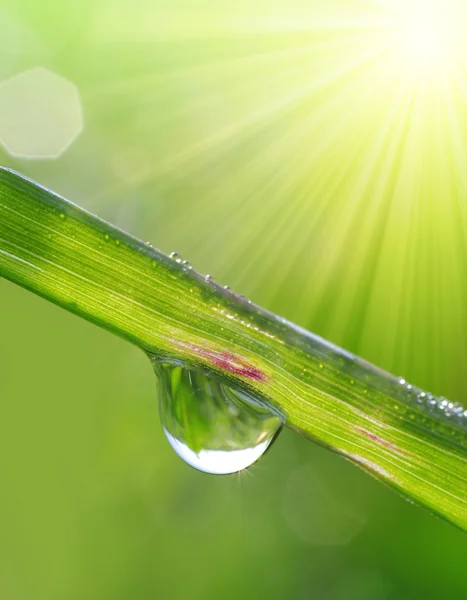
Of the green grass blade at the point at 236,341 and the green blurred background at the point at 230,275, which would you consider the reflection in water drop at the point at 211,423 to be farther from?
the green blurred background at the point at 230,275

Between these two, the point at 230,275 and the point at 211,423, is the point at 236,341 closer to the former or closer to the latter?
the point at 211,423

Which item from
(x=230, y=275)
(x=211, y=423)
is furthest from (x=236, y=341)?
(x=230, y=275)

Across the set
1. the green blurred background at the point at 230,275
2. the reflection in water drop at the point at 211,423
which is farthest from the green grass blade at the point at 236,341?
the green blurred background at the point at 230,275

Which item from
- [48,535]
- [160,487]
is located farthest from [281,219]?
[48,535]

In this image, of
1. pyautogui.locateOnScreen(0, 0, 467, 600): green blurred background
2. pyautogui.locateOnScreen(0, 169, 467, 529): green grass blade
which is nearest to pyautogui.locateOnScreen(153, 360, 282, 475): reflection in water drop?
pyautogui.locateOnScreen(0, 169, 467, 529): green grass blade

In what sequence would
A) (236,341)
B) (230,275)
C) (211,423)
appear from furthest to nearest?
(230,275)
(211,423)
(236,341)

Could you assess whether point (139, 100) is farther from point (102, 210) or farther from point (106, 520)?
point (106, 520)
